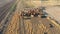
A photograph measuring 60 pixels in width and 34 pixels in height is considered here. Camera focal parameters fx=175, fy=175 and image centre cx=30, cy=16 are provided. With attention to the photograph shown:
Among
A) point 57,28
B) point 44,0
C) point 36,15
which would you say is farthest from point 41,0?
point 57,28

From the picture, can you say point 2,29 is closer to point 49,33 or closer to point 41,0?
point 49,33

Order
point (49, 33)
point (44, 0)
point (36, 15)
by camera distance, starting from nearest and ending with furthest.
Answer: point (49, 33) → point (36, 15) → point (44, 0)

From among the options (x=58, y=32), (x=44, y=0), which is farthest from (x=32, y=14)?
(x=44, y=0)

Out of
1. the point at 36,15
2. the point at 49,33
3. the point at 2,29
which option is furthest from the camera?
the point at 36,15

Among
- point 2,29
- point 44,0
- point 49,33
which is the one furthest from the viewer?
point 44,0

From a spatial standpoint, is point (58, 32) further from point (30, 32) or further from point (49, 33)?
point (30, 32)

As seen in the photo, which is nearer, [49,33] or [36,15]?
[49,33]

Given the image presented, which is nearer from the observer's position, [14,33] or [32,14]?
[14,33]

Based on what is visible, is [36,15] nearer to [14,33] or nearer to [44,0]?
[14,33]

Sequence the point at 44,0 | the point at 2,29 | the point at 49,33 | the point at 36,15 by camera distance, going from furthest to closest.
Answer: the point at 44,0 < the point at 36,15 < the point at 2,29 < the point at 49,33
